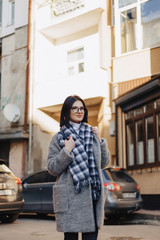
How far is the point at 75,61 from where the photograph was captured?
1789 centimetres

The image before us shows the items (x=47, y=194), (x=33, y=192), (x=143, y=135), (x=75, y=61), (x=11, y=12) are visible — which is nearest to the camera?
(x=47, y=194)

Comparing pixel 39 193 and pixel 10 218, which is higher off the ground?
pixel 39 193

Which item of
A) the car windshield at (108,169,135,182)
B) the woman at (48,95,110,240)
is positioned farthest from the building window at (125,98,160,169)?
the woman at (48,95,110,240)

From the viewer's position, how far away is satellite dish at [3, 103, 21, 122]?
17812 mm

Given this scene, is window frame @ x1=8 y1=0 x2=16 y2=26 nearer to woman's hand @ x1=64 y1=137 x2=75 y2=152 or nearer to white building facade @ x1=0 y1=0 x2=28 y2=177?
white building facade @ x1=0 y1=0 x2=28 y2=177

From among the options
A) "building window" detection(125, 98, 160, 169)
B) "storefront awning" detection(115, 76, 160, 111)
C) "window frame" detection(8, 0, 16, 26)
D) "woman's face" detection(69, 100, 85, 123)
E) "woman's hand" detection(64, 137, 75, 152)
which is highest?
"window frame" detection(8, 0, 16, 26)

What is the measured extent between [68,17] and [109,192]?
9.33m

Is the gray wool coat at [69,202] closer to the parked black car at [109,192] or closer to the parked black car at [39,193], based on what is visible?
the parked black car at [109,192]

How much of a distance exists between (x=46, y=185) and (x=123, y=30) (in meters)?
7.09

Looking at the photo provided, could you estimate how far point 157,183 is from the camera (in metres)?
12.6

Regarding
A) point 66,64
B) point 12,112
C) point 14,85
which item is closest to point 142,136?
point 66,64

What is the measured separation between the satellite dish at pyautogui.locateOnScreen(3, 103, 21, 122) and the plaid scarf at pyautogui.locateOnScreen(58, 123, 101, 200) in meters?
14.7

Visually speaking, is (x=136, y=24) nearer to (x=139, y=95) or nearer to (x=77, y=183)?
(x=139, y=95)

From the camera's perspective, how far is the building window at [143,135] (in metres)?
13.0
